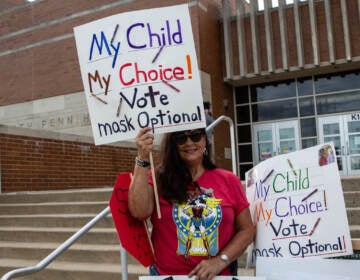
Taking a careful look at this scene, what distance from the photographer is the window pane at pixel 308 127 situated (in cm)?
1452

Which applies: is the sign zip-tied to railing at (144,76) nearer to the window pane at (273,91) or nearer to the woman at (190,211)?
the woman at (190,211)

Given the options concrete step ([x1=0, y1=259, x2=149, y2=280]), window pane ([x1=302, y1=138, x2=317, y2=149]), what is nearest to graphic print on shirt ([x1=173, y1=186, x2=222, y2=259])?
concrete step ([x1=0, y1=259, x2=149, y2=280])

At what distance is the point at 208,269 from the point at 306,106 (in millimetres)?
13443

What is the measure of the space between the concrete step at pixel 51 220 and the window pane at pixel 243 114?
9784mm

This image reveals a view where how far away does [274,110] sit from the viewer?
49.7ft

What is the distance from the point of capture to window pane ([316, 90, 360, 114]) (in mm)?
14016

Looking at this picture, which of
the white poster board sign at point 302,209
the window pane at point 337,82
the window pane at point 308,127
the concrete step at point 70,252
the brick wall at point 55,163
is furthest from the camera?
the window pane at point 308,127

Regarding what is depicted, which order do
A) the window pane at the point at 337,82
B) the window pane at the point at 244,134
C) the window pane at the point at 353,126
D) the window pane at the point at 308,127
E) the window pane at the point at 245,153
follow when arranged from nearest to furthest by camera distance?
1. the window pane at the point at 353,126
2. the window pane at the point at 337,82
3. the window pane at the point at 308,127
4. the window pane at the point at 245,153
5. the window pane at the point at 244,134

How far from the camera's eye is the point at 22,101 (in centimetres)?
1622

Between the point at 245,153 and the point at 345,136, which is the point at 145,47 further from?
the point at 245,153

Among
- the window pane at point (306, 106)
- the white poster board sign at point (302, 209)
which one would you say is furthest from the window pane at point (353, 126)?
the white poster board sign at point (302, 209)

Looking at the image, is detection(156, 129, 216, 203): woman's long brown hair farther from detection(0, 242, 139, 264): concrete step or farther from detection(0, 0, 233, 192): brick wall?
detection(0, 0, 233, 192): brick wall

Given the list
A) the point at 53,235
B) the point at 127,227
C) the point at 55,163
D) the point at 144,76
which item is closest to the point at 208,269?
the point at 127,227

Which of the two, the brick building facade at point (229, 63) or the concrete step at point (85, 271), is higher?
the brick building facade at point (229, 63)
